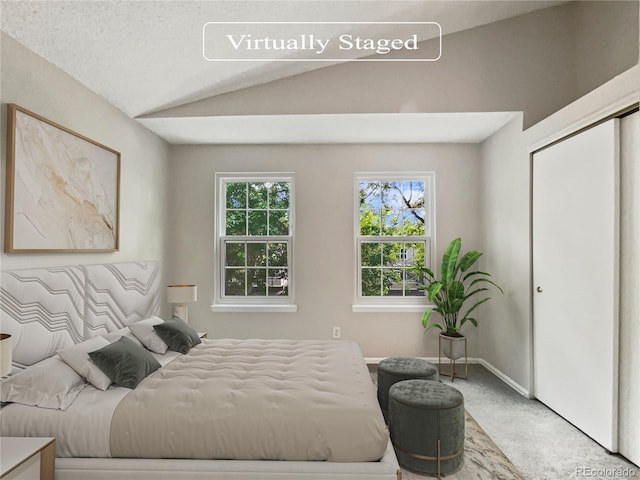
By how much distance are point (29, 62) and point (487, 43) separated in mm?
3568

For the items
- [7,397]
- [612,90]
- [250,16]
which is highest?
[250,16]

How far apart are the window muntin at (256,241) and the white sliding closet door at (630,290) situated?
3128mm

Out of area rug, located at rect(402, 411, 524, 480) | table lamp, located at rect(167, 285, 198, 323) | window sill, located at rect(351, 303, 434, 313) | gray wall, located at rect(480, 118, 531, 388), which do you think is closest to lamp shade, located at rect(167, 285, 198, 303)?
table lamp, located at rect(167, 285, 198, 323)

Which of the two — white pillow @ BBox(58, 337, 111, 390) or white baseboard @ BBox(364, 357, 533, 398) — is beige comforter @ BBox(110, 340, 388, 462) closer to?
white pillow @ BBox(58, 337, 111, 390)

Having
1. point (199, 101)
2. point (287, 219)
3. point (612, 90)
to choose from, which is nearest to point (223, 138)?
point (199, 101)

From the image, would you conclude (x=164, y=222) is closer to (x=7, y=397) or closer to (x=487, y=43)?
(x=7, y=397)

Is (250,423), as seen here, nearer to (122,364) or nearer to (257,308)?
(122,364)

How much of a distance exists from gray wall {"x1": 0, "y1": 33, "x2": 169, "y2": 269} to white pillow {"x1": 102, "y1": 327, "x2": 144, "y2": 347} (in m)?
0.58

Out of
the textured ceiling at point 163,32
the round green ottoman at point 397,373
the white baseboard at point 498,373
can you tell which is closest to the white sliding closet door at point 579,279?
the white baseboard at point 498,373

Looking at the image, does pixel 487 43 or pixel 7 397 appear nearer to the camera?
pixel 7 397

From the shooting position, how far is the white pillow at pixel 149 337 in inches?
116

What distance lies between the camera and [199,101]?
11.8ft

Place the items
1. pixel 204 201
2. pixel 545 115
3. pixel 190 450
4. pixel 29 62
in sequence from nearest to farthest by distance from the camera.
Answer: pixel 190 450
pixel 29 62
pixel 545 115
pixel 204 201

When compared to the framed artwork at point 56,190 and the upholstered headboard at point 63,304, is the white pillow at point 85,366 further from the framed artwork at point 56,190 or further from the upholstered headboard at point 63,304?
the framed artwork at point 56,190
